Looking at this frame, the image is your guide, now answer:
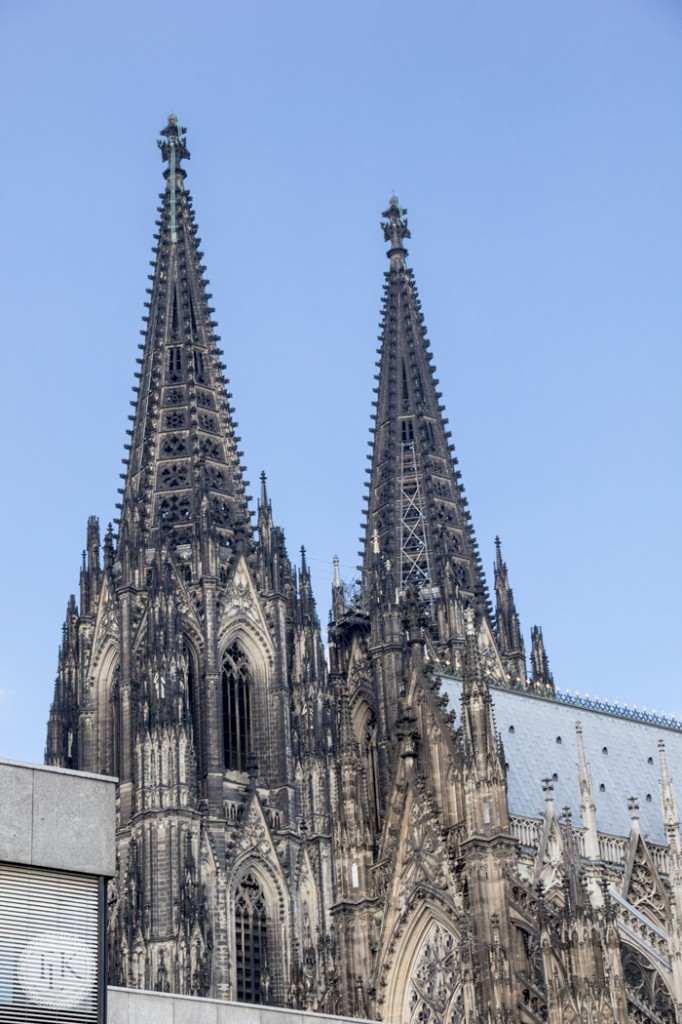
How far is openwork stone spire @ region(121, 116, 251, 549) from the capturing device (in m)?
75.7

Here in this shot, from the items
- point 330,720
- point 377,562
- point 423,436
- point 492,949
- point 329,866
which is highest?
point 423,436

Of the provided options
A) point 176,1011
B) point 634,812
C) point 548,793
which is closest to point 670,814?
point 634,812

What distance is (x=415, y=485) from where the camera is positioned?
7594 centimetres

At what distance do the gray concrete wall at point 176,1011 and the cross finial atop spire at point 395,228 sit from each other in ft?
191

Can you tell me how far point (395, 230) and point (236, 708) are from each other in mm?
24764

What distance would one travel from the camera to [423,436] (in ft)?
253

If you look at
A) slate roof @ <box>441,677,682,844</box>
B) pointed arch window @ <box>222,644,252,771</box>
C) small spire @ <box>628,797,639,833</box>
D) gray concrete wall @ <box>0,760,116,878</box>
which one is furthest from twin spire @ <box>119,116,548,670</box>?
gray concrete wall @ <box>0,760,116,878</box>

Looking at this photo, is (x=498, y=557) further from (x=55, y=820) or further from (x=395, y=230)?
(x=55, y=820)

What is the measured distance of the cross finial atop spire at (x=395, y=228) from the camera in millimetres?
83938

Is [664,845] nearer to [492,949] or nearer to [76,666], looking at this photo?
[492,949]

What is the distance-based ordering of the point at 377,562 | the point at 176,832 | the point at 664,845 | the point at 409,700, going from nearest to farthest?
the point at 409,700 → the point at 664,845 → the point at 176,832 → the point at 377,562

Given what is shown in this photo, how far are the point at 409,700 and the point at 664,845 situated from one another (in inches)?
345

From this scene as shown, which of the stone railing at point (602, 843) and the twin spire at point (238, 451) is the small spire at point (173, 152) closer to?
the twin spire at point (238, 451)

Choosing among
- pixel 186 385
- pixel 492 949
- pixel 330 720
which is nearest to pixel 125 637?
pixel 330 720
